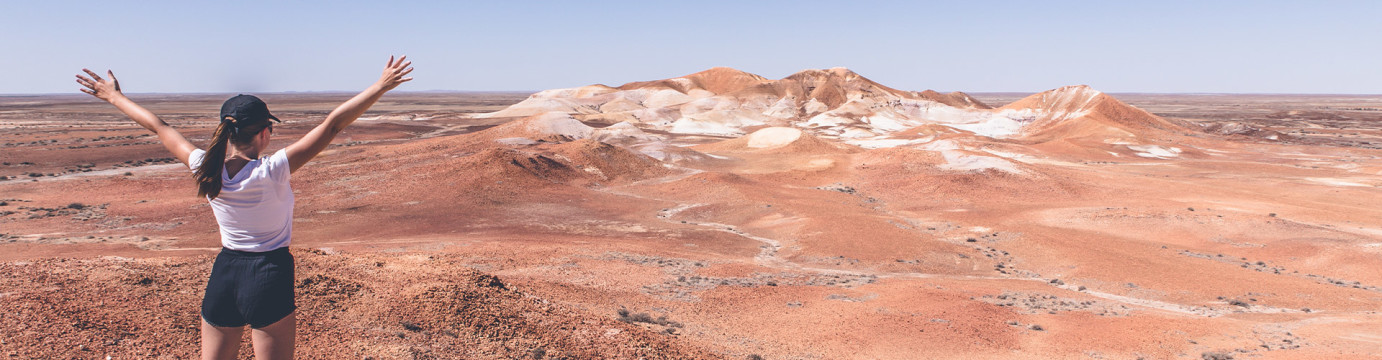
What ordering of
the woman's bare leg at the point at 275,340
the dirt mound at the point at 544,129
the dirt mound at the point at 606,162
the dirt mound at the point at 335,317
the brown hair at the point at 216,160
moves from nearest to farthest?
the brown hair at the point at 216,160 < the woman's bare leg at the point at 275,340 < the dirt mound at the point at 335,317 < the dirt mound at the point at 606,162 < the dirt mound at the point at 544,129

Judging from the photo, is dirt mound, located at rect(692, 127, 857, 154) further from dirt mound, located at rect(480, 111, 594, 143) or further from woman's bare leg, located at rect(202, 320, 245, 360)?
woman's bare leg, located at rect(202, 320, 245, 360)

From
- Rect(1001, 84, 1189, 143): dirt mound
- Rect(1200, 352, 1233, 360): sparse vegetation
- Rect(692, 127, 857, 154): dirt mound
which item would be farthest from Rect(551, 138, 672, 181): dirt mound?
Rect(1001, 84, 1189, 143): dirt mound

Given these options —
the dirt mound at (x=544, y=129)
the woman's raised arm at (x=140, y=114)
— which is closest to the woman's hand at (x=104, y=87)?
the woman's raised arm at (x=140, y=114)

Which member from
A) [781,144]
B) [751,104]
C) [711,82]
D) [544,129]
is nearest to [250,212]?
[781,144]

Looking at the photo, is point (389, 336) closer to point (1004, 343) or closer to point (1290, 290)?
point (1004, 343)

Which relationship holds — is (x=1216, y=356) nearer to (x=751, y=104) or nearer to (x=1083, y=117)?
(x=1083, y=117)

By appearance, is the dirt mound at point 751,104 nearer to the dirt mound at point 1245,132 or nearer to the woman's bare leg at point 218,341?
the dirt mound at point 1245,132
